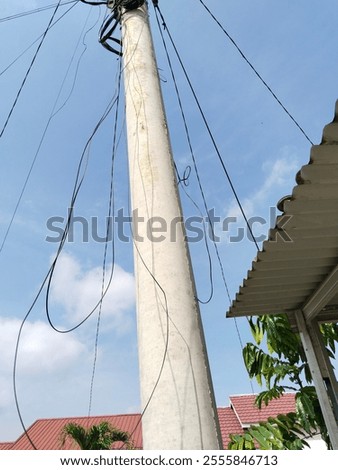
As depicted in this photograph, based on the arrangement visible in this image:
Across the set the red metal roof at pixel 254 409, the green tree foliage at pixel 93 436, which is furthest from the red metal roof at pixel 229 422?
the green tree foliage at pixel 93 436

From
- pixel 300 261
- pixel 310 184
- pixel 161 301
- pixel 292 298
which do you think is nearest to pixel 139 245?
pixel 161 301

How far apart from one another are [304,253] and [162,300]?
1.41m

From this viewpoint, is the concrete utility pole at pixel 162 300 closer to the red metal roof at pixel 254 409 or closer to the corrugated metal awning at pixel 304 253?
the corrugated metal awning at pixel 304 253

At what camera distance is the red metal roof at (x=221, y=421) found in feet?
44.7

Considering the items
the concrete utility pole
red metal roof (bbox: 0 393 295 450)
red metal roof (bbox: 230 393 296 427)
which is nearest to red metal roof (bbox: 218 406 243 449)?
red metal roof (bbox: 0 393 295 450)

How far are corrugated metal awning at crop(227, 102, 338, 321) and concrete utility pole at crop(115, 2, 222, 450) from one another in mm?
753

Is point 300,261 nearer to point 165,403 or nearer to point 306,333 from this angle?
point 306,333

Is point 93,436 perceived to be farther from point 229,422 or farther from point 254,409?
point 254,409

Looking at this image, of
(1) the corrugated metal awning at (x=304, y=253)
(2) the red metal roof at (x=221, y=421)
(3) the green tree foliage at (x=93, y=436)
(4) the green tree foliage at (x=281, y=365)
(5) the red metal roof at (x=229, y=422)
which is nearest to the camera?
(1) the corrugated metal awning at (x=304, y=253)

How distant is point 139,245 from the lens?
1.85m

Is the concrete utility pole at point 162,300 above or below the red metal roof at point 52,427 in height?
below

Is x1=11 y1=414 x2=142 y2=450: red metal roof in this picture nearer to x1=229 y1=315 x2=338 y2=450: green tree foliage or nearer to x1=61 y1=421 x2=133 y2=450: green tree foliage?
x1=61 y1=421 x2=133 y2=450: green tree foliage

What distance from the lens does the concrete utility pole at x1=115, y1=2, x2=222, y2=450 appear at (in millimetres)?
1376
